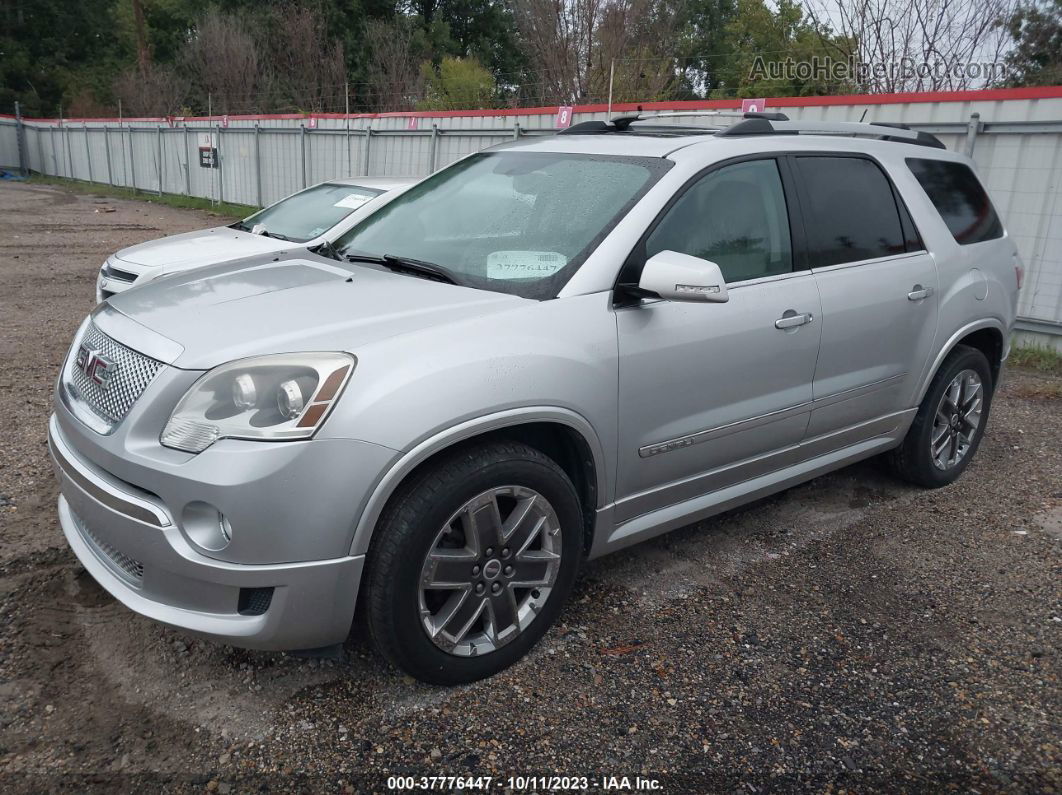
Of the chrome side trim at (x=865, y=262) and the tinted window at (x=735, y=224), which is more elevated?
the tinted window at (x=735, y=224)

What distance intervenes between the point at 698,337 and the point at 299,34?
104 ft

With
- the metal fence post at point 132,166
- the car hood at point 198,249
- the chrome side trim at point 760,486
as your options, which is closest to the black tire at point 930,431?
the chrome side trim at point 760,486

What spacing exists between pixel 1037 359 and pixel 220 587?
747cm

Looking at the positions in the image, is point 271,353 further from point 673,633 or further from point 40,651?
point 673,633

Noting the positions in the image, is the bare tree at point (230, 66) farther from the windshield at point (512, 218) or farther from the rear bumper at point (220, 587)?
the rear bumper at point (220, 587)

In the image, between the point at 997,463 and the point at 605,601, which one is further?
the point at 997,463

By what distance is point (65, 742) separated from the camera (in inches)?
99.1

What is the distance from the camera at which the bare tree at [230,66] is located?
100 feet

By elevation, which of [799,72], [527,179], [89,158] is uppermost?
[799,72]

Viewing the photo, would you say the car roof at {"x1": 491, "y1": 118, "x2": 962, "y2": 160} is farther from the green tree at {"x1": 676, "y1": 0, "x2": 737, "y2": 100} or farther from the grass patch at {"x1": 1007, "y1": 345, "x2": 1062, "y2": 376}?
the green tree at {"x1": 676, "y1": 0, "x2": 737, "y2": 100}

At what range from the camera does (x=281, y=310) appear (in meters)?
2.81

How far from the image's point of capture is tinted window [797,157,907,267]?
376 cm

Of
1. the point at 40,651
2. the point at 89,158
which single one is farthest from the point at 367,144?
the point at 89,158

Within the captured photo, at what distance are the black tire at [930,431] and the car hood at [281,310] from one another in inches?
104
